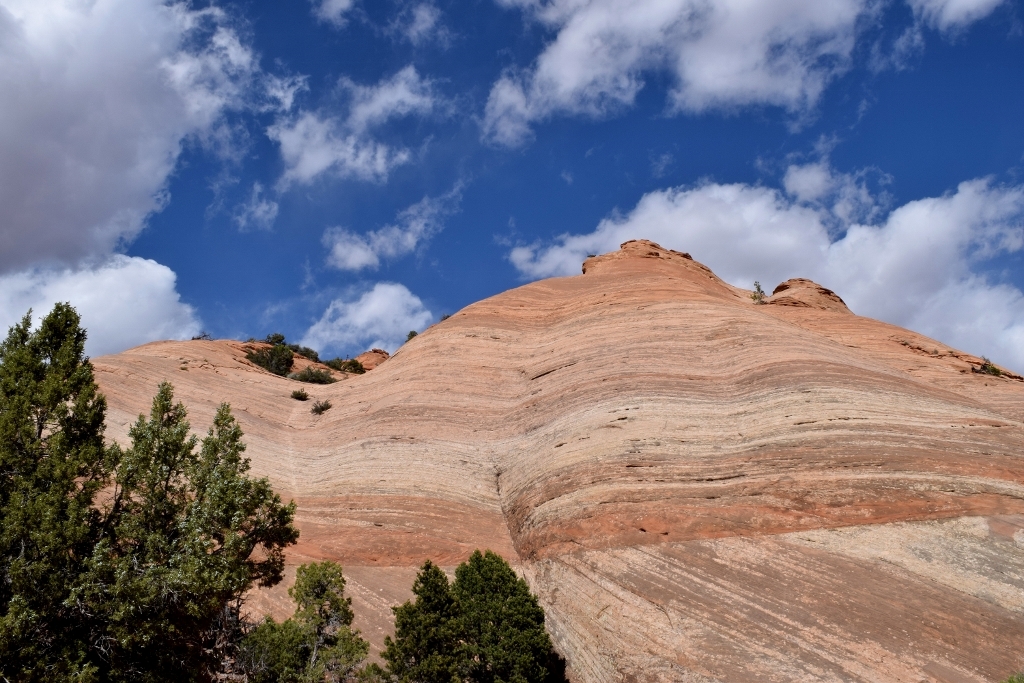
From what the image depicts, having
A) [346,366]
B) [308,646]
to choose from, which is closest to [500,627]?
[308,646]

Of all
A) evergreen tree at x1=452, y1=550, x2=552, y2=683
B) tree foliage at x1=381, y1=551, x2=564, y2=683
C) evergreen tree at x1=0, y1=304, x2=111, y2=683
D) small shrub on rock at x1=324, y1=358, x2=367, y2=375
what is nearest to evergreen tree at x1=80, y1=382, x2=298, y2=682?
evergreen tree at x1=0, y1=304, x2=111, y2=683

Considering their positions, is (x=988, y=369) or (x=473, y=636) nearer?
(x=473, y=636)

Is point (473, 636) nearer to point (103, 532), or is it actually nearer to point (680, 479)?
point (680, 479)

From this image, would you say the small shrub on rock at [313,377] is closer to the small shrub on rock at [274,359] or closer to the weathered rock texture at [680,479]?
the small shrub on rock at [274,359]

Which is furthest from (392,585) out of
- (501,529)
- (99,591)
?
(99,591)

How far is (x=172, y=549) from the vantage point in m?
15.0

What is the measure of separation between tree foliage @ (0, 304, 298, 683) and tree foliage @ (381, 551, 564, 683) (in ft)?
12.0

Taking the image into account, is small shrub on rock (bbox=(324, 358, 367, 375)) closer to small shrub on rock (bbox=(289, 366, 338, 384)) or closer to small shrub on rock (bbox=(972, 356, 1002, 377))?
small shrub on rock (bbox=(289, 366, 338, 384))

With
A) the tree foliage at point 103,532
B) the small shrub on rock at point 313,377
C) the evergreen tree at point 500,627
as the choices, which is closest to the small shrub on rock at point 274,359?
the small shrub on rock at point 313,377

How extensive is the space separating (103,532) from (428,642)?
779 cm

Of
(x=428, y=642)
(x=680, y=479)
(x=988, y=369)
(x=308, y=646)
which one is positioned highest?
(x=988, y=369)

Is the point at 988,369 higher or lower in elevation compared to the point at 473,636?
higher

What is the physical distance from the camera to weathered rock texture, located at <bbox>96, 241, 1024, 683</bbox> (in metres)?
15.1

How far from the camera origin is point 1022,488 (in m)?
17.7
